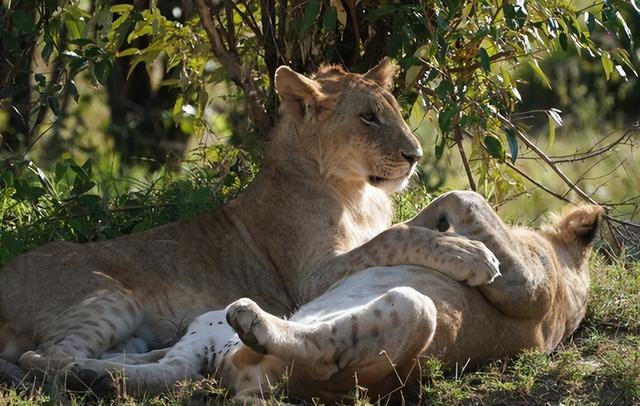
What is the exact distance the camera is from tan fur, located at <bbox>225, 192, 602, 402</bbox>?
4.38 m

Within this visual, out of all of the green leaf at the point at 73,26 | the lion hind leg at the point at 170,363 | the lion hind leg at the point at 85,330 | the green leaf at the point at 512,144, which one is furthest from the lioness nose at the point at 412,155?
the green leaf at the point at 73,26

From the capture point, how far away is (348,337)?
14.4 feet

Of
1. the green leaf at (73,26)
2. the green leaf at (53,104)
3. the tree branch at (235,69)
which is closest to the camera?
the green leaf at (53,104)

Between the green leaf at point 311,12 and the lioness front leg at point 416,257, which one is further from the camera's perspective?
the green leaf at point 311,12

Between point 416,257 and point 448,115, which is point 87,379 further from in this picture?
point 448,115

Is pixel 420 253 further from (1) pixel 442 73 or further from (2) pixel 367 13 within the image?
(2) pixel 367 13

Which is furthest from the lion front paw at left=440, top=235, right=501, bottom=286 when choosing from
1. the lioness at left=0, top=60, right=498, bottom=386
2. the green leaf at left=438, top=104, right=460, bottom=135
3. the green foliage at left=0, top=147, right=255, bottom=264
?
the green foliage at left=0, top=147, right=255, bottom=264

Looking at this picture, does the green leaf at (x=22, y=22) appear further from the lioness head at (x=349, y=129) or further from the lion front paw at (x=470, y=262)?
the lion front paw at (x=470, y=262)

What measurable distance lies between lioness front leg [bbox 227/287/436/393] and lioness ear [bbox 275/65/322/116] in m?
1.69

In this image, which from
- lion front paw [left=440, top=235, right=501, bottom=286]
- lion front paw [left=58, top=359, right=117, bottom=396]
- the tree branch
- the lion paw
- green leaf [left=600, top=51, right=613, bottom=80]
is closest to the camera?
the lion paw

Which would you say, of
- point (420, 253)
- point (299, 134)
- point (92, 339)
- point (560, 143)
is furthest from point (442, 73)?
point (560, 143)

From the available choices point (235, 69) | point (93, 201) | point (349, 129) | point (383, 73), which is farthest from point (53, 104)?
point (383, 73)

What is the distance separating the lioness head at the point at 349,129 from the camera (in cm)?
585

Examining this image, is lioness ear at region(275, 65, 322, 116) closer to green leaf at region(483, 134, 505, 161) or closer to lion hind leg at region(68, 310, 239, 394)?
green leaf at region(483, 134, 505, 161)
